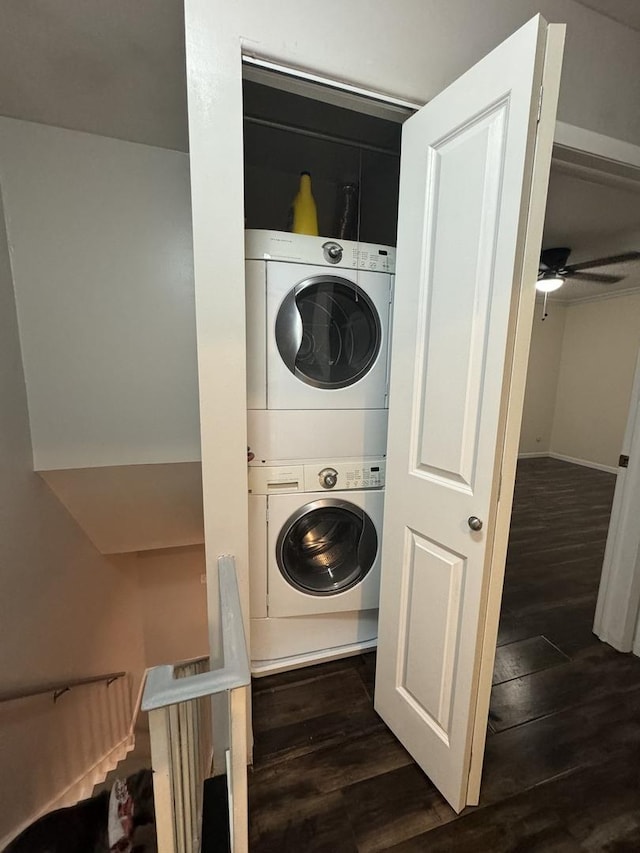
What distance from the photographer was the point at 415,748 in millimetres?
1184

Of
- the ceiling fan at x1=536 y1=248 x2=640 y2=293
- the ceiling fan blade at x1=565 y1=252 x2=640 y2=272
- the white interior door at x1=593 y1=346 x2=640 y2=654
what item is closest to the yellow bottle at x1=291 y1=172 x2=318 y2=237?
the white interior door at x1=593 y1=346 x2=640 y2=654

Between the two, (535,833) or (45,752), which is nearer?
(535,833)

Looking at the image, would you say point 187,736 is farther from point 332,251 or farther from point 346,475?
point 332,251

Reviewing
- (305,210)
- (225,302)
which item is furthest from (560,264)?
(225,302)

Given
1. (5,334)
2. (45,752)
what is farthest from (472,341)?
(45,752)

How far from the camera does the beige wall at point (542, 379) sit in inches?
209

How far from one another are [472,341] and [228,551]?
95 cm

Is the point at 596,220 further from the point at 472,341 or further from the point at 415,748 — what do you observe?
the point at 415,748

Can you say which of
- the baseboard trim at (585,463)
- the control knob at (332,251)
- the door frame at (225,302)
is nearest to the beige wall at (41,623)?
the door frame at (225,302)

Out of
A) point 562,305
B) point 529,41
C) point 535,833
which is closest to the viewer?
point 529,41

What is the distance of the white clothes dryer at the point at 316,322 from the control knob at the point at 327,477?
0.84ft

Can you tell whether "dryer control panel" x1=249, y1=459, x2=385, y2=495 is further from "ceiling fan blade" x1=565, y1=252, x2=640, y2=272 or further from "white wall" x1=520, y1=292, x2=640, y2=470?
"white wall" x1=520, y1=292, x2=640, y2=470

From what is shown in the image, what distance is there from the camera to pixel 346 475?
143cm

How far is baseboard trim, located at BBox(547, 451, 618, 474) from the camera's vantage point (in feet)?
15.8
